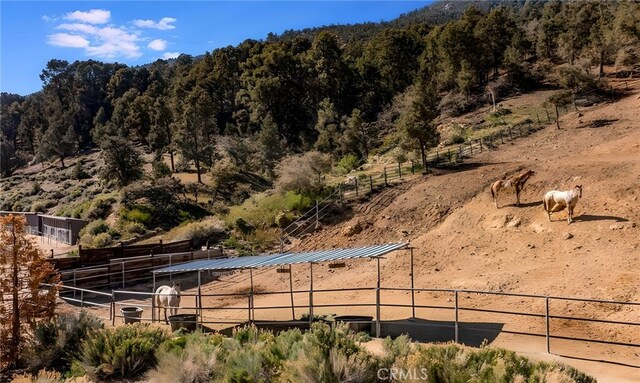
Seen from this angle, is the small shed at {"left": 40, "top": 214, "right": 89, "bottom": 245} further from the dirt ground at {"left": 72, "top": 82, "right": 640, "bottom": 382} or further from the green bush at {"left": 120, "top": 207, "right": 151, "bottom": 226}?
the dirt ground at {"left": 72, "top": 82, "right": 640, "bottom": 382}

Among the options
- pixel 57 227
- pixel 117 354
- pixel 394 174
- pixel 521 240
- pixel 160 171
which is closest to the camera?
pixel 117 354

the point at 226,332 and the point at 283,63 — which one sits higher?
the point at 283,63

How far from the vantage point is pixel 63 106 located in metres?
103

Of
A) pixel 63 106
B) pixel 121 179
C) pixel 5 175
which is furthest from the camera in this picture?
pixel 63 106

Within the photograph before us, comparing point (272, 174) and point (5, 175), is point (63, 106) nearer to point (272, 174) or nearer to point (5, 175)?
point (5, 175)

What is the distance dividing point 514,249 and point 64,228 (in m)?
31.6

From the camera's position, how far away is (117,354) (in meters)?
10.6

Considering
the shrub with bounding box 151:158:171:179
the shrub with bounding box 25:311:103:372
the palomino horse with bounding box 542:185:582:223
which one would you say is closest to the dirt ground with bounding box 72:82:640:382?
the palomino horse with bounding box 542:185:582:223

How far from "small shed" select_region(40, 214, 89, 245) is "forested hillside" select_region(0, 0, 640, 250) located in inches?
157

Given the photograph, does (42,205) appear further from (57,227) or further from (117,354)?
(117,354)

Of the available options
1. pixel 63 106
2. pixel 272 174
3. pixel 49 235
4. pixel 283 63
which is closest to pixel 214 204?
pixel 272 174

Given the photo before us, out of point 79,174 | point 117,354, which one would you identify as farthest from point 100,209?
point 117,354

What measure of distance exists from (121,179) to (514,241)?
36.5 m

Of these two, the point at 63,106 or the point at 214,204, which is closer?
the point at 214,204
